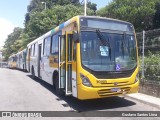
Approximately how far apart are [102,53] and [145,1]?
33.4 meters

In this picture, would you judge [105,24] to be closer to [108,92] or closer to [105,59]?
[105,59]

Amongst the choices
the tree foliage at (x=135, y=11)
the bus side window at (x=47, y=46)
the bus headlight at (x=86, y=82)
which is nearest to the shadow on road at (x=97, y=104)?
the bus headlight at (x=86, y=82)

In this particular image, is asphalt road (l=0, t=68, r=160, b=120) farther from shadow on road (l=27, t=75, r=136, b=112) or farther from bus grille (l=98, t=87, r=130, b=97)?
bus grille (l=98, t=87, r=130, b=97)

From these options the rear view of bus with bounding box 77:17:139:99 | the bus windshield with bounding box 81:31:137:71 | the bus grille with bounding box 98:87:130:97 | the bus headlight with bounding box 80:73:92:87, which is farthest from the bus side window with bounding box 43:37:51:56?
the bus grille with bounding box 98:87:130:97

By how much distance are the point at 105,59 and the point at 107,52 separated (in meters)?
0.27

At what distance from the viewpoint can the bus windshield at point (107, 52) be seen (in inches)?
358

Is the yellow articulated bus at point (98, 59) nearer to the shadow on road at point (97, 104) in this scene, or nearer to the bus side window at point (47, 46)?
the shadow on road at point (97, 104)

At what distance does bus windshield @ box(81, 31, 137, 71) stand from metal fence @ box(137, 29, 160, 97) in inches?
81.7

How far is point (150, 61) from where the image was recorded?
12.3m

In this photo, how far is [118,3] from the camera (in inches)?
1666

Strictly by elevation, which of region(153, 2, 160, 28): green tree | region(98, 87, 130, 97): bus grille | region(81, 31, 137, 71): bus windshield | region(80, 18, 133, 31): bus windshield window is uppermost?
region(153, 2, 160, 28): green tree

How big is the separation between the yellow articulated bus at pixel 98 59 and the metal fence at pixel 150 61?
187 cm

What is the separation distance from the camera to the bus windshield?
9102 millimetres

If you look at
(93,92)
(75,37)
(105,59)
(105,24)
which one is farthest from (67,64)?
(105,24)
